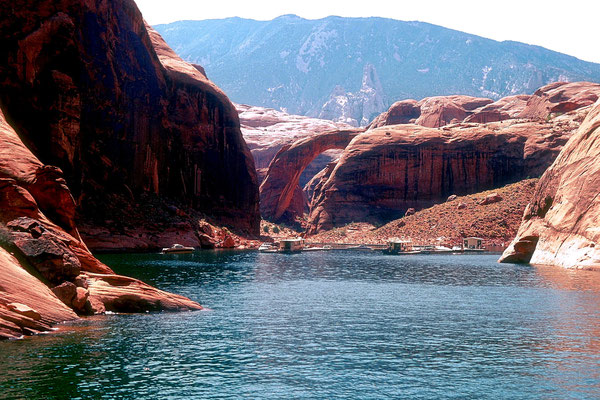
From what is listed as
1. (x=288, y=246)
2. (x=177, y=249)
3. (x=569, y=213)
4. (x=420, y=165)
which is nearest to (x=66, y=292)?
(x=569, y=213)

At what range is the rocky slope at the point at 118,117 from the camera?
90.2 m

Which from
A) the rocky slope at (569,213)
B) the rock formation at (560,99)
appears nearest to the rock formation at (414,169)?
the rock formation at (560,99)

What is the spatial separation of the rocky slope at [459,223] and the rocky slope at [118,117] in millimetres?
25286

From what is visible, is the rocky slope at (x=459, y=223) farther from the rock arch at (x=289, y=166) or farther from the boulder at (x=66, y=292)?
the boulder at (x=66, y=292)

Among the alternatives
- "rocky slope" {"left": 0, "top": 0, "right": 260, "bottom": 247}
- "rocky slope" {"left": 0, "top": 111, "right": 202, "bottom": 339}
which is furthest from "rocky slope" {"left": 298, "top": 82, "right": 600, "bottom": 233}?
"rocky slope" {"left": 0, "top": 111, "right": 202, "bottom": 339}

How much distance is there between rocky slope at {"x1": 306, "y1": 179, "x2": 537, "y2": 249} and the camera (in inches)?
5305

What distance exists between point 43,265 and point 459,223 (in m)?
114

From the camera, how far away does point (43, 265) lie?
117 ft

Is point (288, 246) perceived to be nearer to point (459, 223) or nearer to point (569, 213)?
point (459, 223)

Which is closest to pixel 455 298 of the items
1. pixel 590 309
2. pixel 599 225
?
pixel 590 309

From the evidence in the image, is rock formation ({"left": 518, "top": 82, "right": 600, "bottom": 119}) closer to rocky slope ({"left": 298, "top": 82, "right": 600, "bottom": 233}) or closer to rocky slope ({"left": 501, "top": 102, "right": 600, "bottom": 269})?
rocky slope ({"left": 298, "top": 82, "right": 600, "bottom": 233})

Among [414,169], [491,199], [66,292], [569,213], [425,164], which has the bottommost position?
[491,199]

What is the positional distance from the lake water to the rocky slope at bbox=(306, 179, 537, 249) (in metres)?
79.0

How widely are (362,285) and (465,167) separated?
342 feet
